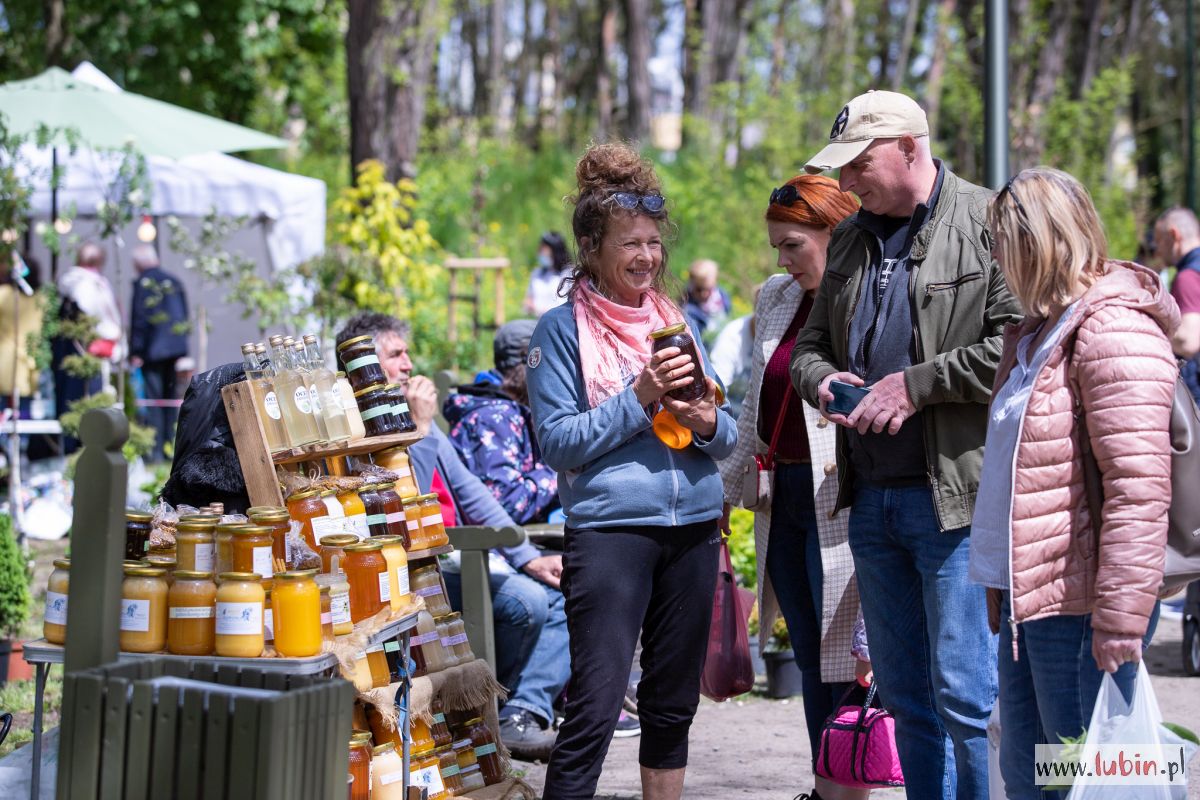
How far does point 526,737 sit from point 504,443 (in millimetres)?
1177

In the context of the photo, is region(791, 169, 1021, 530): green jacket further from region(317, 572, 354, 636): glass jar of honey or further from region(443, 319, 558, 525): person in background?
region(443, 319, 558, 525): person in background

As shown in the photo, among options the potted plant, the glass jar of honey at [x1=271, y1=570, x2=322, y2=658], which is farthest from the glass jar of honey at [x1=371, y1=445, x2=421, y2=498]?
the potted plant

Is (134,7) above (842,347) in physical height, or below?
above

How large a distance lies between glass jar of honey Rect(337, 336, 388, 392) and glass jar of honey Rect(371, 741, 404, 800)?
1.06m

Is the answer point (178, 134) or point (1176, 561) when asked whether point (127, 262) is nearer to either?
point (178, 134)

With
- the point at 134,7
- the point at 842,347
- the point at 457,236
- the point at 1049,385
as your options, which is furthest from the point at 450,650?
the point at 134,7

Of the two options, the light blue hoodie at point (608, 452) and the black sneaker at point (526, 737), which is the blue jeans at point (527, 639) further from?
the light blue hoodie at point (608, 452)

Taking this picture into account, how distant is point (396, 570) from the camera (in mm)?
3797

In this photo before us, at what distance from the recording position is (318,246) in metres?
14.1

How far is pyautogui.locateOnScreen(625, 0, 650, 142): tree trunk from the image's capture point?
2345 cm

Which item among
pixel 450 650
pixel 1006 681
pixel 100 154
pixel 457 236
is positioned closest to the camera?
pixel 1006 681

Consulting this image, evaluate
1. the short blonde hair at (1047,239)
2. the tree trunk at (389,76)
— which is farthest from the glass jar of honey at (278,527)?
the tree trunk at (389,76)

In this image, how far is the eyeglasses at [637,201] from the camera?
3729 mm

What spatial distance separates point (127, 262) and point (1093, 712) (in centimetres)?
1313
